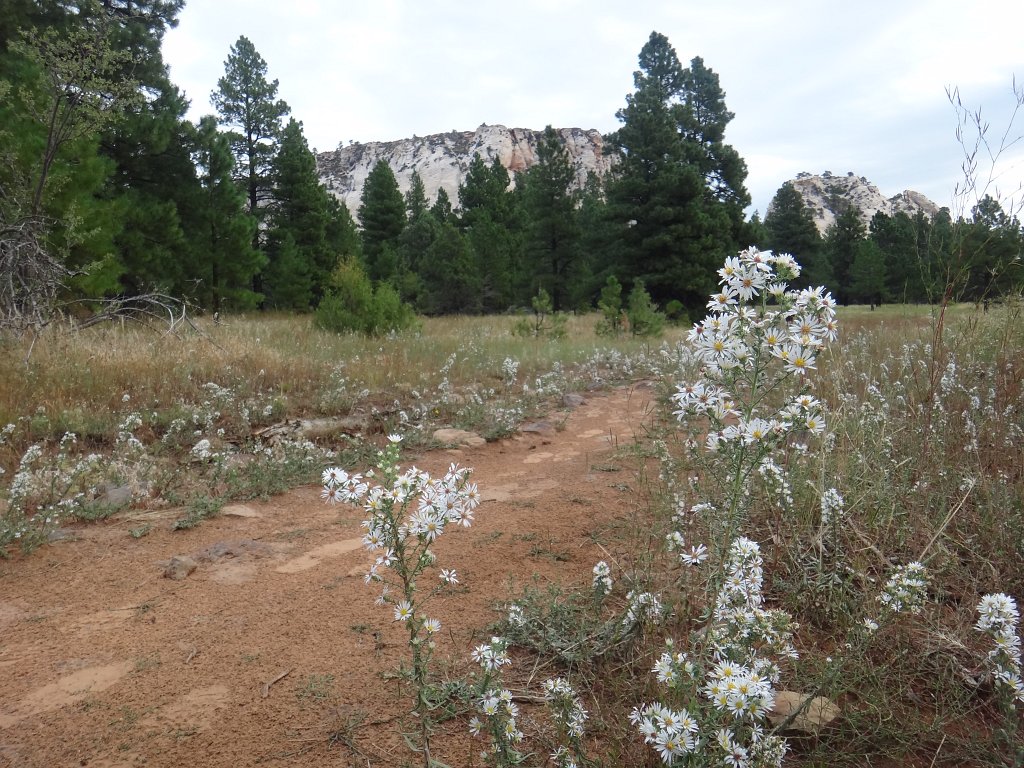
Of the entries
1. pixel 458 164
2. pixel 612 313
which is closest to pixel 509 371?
pixel 612 313

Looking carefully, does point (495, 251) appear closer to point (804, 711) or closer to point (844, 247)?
point (844, 247)

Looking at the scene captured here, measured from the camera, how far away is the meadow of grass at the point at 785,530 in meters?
1.60

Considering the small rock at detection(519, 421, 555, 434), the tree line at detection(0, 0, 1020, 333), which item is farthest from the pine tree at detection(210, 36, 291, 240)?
the small rock at detection(519, 421, 555, 434)

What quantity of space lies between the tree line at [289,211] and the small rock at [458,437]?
3708 millimetres

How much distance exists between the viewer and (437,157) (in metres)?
101

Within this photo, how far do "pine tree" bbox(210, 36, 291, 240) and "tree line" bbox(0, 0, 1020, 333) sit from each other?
0.08 metres

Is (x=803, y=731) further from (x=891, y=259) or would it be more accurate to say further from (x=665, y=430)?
(x=891, y=259)

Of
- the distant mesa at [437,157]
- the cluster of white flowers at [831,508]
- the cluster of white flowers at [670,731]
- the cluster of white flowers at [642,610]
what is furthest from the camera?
the distant mesa at [437,157]

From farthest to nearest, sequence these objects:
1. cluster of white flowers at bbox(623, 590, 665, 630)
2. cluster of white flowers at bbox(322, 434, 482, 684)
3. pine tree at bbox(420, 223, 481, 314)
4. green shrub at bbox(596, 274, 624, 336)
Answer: pine tree at bbox(420, 223, 481, 314) < green shrub at bbox(596, 274, 624, 336) < cluster of white flowers at bbox(623, 590, 665, 630) < cluster of white flowers at bbox(322, 434, 482, 684)

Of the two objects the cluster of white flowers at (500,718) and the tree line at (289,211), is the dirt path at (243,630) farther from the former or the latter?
the tree line at (289,211)

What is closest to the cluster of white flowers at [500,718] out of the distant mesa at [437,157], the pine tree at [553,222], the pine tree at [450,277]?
the pine tree at [450,277]

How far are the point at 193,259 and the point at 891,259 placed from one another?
38.9 metres

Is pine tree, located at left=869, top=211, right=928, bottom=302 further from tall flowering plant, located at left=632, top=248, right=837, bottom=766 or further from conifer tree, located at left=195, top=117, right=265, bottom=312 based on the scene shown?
tall flowering plant, located at left=632, top=248, right=837, bottom=766

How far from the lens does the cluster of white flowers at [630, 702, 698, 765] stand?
1258 mm
